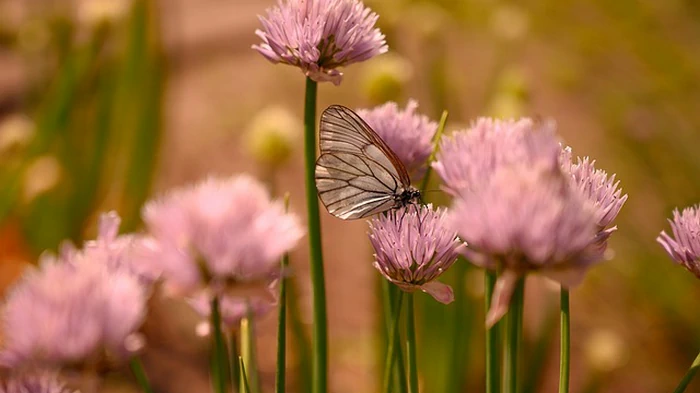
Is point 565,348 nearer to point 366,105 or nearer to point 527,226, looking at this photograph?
point 527,226

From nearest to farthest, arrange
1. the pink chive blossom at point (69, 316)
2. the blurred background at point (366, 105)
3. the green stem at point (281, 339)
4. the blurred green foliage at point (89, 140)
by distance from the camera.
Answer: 1. the pink chive blossom at point (69, 316)
2. the green stem at point (281, 339)
3. the blurred background at point (366, 105)
4. the blurred green foliage at point (89, 140)

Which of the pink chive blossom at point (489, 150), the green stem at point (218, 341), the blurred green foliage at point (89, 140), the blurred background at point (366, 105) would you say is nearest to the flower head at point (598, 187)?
the pink chive blossom at point (489, 150)

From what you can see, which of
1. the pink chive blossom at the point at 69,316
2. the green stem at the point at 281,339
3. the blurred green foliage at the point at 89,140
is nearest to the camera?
the pink chive blossom at the point at 69,316

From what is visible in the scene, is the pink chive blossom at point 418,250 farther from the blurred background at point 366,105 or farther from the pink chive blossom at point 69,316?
the blurred background at point 366,105

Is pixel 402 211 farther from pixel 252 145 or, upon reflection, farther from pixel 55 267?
pixel 252 145

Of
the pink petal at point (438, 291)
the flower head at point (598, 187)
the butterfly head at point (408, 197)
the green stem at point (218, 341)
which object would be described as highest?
the butterfly head at point (408, 197)

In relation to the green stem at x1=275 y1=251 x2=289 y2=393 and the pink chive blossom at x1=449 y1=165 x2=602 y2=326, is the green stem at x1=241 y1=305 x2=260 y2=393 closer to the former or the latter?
the green stem at x1=275 y1=251 x2=289 y2=393

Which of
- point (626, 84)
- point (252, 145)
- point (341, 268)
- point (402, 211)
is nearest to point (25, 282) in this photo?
point (402, 211)
